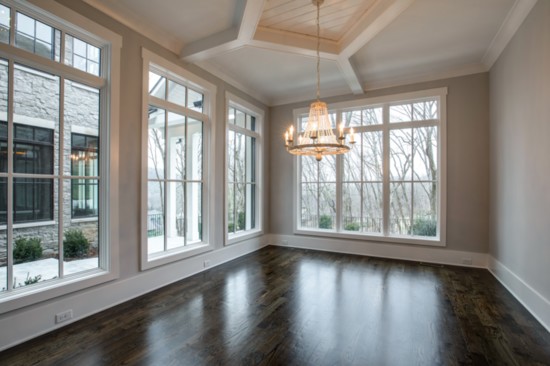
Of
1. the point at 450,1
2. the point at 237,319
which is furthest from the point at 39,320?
the point at 450,1

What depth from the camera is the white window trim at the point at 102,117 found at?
7.63 ft

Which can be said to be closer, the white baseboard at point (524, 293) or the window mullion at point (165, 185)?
the white baseboard at point (524, 293)

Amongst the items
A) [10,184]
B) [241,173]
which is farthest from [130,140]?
[241,173]

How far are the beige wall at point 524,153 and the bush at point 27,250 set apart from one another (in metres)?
4.63

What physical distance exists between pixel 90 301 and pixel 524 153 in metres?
4.83

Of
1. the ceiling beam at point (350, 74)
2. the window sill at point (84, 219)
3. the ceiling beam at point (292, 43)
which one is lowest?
the window sill at point (84, 219)

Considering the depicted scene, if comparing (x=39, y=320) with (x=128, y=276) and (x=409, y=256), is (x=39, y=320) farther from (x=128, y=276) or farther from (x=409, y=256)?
(x=409, y=256)

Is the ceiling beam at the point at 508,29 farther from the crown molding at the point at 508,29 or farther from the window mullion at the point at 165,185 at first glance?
the window mullion at the point at 165,185

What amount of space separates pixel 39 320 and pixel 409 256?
4.96 meters

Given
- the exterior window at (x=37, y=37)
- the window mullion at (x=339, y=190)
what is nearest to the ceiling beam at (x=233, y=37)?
the exterior window at (x=37, y=37)

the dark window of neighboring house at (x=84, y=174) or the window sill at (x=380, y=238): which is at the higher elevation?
the dark window of neighboring house at (x=84, y=174)

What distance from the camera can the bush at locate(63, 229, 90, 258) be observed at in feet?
8.80

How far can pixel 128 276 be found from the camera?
3129mm

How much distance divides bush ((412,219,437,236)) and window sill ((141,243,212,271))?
351 centimetres
